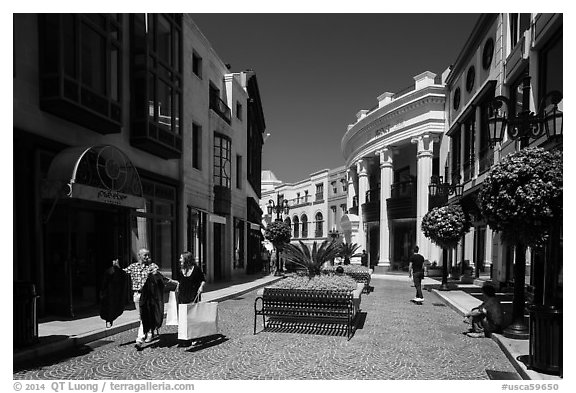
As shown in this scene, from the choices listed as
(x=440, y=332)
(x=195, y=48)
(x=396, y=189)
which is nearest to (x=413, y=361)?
(x=440, y=332)

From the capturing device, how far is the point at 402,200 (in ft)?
95.9

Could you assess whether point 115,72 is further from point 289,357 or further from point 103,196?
point 289,357

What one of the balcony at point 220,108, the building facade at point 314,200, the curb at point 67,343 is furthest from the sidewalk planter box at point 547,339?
the building facade at point 314,200

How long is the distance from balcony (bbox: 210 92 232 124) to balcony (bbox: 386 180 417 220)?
13.4 metres

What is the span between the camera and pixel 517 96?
48.2ft

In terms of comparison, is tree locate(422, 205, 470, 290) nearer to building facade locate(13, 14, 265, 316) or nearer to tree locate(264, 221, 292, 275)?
building facade locate(13, 14, 265, 316)

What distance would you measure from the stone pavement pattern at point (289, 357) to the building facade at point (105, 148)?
3284mm

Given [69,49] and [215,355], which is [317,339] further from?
[69,49]

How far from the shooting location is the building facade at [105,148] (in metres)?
9.18

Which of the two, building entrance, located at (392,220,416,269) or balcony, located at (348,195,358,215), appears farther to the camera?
balcony, located at (348,195,358,215)

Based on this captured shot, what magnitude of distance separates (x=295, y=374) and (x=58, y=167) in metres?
6.89

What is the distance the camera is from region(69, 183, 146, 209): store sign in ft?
30.7

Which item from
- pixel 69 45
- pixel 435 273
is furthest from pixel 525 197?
pixel 435 273

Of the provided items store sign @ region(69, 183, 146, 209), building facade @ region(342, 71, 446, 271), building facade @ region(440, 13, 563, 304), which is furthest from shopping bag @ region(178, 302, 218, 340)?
building facade @ region(342, 71, 446, 271)
